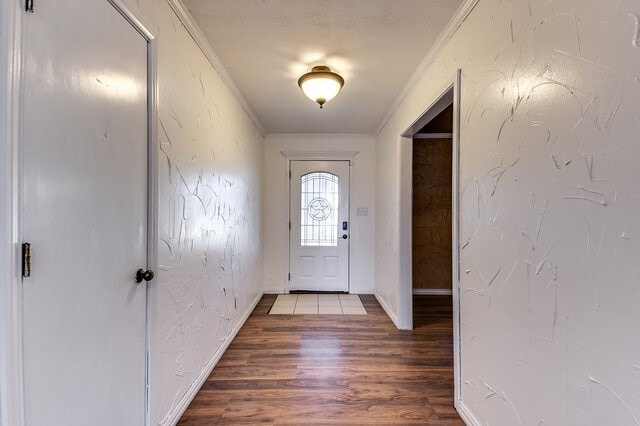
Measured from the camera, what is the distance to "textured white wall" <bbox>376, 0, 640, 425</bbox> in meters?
0.81

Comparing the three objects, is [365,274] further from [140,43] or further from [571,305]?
[140,43]

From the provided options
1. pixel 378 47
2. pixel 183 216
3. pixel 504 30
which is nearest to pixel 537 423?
pixel 504 30

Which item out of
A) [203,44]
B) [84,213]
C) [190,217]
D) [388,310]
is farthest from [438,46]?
[388,310]

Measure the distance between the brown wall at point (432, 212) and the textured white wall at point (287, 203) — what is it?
29.0 inches

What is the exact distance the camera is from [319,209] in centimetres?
440

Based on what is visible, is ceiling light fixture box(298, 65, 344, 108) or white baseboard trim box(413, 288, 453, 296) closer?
ceiling light fixture box(298, 65, 344, 108)

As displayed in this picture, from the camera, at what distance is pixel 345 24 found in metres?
1.85

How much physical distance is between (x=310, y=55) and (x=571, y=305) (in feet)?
7.03

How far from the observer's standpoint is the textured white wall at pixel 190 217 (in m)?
1.51

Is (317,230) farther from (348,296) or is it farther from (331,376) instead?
(331,376)

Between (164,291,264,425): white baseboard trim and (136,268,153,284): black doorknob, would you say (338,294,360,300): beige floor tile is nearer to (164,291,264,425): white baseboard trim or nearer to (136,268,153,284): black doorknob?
(164,291,264,425): white baseboard trim

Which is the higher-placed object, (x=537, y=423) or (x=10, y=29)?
(x=10, y=29)

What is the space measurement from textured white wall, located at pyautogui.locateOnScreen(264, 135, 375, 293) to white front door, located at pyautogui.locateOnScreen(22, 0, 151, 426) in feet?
9.82

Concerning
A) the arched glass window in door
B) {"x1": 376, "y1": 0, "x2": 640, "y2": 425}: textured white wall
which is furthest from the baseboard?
{"x1": 376, "y1": 0, "x2": 640, "y2": 425}: textured white wall
